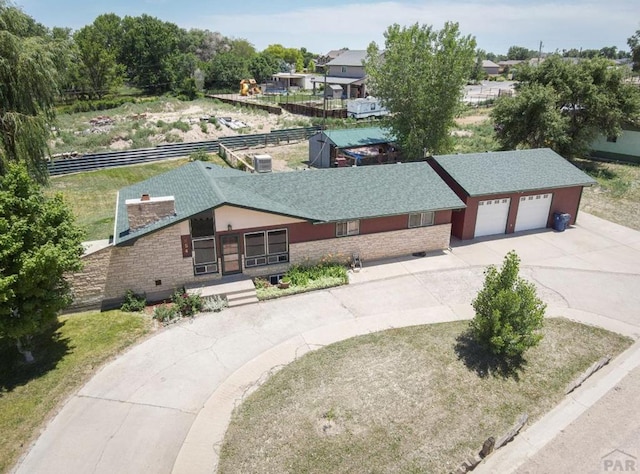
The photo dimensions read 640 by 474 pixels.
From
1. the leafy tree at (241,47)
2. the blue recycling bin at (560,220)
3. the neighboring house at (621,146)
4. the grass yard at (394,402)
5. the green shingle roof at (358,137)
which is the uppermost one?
the leafy tree at (241,47)

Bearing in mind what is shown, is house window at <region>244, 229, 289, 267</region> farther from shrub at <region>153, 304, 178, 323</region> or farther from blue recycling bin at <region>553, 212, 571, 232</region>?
blue recycling bin at <region>553, 212, 571, 232</region>

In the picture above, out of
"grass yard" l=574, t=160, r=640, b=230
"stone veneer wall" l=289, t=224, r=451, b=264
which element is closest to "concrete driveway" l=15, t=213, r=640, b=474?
"stone veneer wall" l=289, t=224, r=451, b=264

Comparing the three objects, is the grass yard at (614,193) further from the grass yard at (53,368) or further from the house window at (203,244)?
the grass yard at (53,368)

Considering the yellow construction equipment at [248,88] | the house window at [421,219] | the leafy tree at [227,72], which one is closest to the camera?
the house window at [421,219]

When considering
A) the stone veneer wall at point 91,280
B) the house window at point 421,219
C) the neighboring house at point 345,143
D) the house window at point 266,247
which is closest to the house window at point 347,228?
the house window at point 266,247

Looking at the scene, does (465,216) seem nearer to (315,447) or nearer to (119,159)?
(315,447)

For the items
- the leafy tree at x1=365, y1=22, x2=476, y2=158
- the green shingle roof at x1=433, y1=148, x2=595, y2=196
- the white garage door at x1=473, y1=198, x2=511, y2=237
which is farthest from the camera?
the leafy tree at x1=365, y1=22, x2=476, y2=158

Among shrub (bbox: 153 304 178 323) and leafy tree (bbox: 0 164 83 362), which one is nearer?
leafy tree (bbox: 0 164 83 362)
